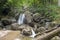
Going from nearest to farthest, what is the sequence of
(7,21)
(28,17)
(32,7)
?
1. (28,17)
2. (7,21)
3. (32,7)

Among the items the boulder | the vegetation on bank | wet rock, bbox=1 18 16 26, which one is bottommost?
wet rock, bbox=1 18 16 26

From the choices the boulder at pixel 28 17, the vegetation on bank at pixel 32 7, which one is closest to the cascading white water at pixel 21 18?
the boulder at pixel 28 17

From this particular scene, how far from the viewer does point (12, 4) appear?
12828mm

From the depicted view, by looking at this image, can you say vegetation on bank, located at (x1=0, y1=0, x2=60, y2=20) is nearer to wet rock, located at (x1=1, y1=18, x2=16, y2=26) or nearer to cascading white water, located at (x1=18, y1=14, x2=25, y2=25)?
cascading white water, located at (x1=18, y1=14, x2=25, y2=25)

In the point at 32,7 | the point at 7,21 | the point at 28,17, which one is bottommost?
the point at 7,21

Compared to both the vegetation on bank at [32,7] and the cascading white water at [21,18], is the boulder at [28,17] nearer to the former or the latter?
the cascading white water at [21,18]

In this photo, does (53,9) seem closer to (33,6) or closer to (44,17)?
(44,17)

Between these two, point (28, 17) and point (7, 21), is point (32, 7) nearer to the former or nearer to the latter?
point (28, 17)

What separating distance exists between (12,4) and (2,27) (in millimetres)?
2646

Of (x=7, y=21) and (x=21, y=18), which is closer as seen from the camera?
(x=7, y=21)

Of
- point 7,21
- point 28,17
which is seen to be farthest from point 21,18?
point 7,21

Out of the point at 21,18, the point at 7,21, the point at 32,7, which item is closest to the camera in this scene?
the point at 7,21

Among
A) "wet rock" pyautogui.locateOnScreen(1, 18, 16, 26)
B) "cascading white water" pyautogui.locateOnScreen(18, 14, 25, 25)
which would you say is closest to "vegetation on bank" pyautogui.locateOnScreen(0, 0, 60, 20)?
"cascading white water" pyautogui.locateOnScreen(18, 14, 25, 25)

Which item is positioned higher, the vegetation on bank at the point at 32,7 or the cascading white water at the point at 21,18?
the vegetation on bank at the point at 32,7
